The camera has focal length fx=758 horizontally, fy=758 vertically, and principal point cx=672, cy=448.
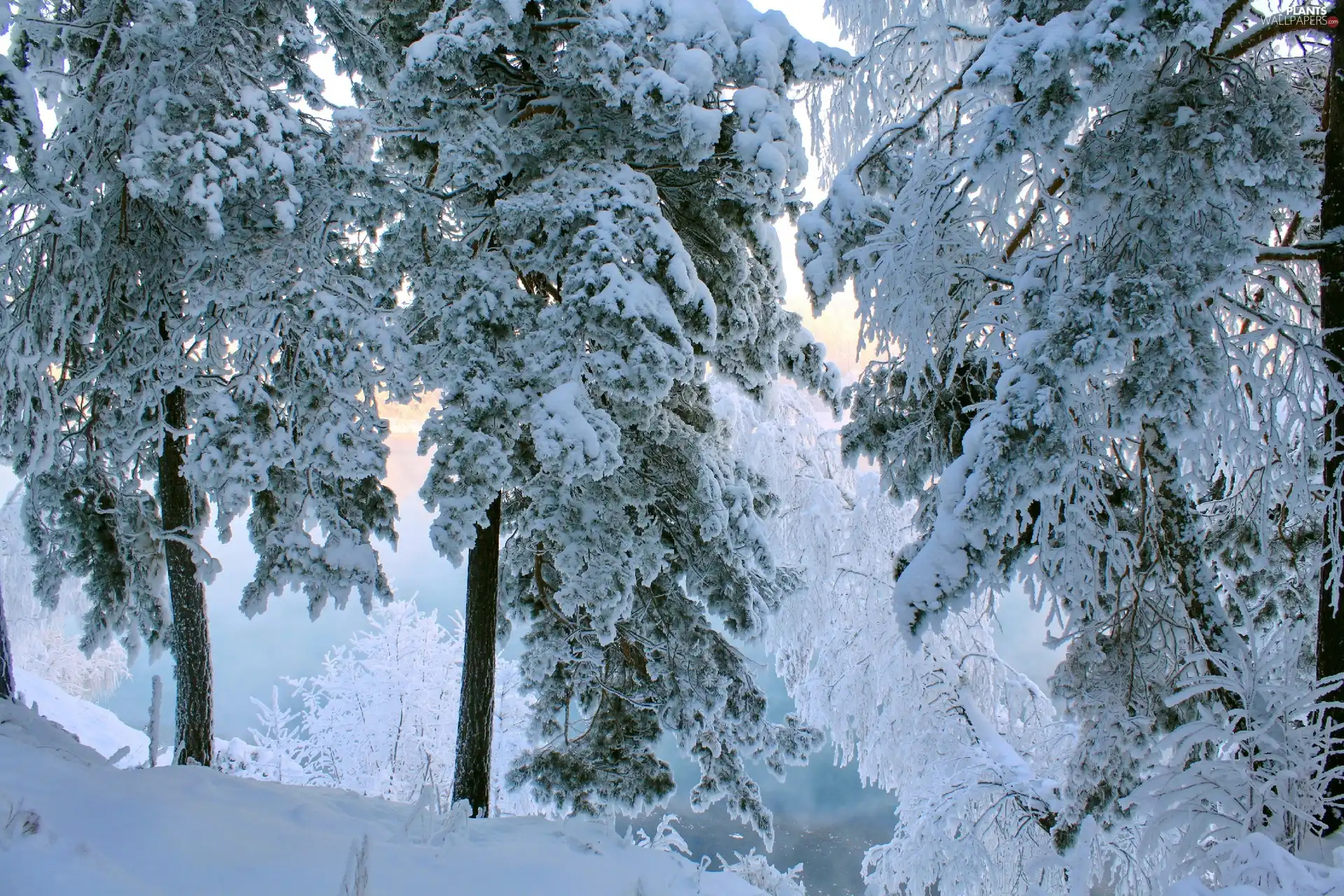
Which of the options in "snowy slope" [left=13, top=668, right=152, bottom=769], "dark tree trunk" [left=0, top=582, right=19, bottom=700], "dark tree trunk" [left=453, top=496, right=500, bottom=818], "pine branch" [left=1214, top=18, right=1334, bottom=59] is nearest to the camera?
"pine branch" [left=1214, top=18, right=1334, bottom=59]

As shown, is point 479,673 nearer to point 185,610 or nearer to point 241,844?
point 241,844

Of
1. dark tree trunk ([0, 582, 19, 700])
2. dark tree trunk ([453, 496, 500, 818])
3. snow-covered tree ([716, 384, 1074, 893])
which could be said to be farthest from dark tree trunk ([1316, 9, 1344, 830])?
dark tree trunk ([0, 582, 19, 700])

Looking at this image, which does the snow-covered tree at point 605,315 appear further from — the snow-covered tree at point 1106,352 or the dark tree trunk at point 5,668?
the dark tree trunk at point 5,668

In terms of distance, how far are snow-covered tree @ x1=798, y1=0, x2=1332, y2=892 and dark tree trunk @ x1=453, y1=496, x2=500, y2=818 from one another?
129 inches

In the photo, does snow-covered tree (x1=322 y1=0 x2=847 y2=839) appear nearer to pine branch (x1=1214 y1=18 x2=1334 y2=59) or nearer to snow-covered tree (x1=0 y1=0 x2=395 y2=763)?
snow-covered tree (x1=0 y1=0 x2=395 y2=763)

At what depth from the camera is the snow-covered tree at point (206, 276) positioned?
17.9ft

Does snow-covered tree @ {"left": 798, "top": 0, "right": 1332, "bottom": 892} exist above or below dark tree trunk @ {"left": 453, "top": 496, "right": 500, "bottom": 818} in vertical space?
above

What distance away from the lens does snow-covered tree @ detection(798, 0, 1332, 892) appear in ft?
11.4

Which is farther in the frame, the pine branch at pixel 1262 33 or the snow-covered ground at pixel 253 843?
the pine branch at pixel 1262 33

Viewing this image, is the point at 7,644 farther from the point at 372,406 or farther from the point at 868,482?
the point at 868,482

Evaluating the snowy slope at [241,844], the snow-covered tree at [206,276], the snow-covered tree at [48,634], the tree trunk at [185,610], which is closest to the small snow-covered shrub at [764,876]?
the snowy slope at [241,844]

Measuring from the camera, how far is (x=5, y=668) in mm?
5758

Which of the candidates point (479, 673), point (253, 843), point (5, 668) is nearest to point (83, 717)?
point (5, 668)

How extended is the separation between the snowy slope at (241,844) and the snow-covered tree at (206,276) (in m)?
1.59
